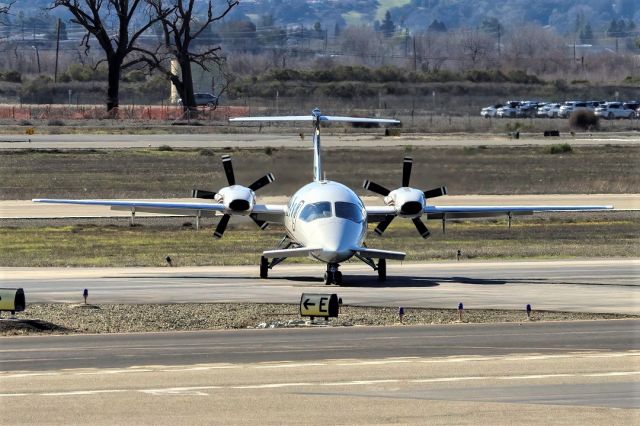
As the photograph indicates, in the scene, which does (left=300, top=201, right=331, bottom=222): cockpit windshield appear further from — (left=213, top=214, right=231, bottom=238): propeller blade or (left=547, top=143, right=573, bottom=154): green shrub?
(left=547, top=143, right=573, bottom=154): green shrub

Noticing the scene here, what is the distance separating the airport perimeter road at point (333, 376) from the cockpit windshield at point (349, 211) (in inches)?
335

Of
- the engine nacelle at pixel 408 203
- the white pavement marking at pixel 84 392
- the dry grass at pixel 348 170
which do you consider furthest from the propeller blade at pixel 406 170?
the white pavement marking at pixel 84 392

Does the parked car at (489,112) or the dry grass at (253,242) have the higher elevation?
the parked car at (489,112)

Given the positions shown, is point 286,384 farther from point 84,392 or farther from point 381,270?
point 381,270

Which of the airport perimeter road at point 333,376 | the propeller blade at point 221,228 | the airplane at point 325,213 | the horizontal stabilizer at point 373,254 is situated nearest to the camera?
the airport perimeter road at point 333,376

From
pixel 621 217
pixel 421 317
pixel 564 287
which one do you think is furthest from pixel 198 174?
pixel 421 317

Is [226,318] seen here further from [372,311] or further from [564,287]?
[564,287]

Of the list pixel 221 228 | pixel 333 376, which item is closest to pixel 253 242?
pixel 221 228

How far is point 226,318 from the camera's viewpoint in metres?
29.1

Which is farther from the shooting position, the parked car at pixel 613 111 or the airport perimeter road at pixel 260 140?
the parked car at pixel 613 111

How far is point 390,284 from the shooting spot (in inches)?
1439

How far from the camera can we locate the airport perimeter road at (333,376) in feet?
61.5

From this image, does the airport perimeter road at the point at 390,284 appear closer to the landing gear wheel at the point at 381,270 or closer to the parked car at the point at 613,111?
the landing gear wheel at the point at 381,270

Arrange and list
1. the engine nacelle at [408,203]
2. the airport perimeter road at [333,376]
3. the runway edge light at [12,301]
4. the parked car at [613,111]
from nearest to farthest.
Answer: the airport perimeter road at [333,376], the runway edge light at [12,301], the engine nacelle at [408,203], the parked car at [613,111]
